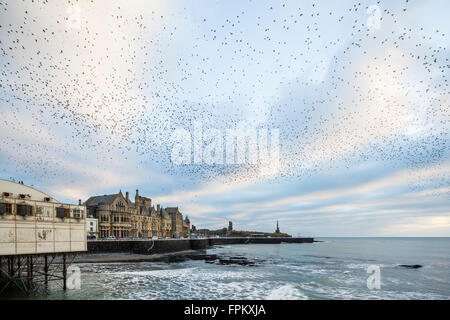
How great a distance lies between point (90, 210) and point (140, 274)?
5536 centimetres

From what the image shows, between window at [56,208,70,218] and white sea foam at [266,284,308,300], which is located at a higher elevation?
window at [56,208,70,218]

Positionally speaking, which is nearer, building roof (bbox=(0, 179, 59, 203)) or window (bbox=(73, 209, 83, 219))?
building roof (bbox=(0, 179, 59, 203))

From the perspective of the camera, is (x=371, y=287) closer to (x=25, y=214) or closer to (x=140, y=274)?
(x=140, y=274)

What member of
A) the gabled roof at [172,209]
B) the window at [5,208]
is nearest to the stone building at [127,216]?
the gabled roof at [172,209]

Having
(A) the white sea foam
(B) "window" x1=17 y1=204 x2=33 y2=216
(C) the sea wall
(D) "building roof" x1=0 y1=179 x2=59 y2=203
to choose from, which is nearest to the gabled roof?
(C) the sea wall

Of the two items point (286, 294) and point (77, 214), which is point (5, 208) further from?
point (286, 294)

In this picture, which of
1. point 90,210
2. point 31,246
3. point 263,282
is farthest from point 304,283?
point 90,210

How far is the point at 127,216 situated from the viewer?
97.2 m

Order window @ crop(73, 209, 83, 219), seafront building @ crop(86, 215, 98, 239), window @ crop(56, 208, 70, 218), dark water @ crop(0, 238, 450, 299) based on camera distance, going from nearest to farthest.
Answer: window @ crop(56, 208, 70, 218) < dark water @ crop(0, 238, 450, 299) < window @ crop(73, 209, 83, 219) < seafront building @ crop(86, 215, 98, 239)

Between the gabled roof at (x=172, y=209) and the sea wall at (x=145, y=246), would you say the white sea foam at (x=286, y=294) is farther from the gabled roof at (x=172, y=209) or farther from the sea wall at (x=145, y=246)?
the gabled roof at (x=172, y=209)

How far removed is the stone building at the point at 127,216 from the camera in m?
89.4

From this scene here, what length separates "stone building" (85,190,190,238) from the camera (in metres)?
89.4

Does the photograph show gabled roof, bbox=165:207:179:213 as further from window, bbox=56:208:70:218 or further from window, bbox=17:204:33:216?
window, bbox=17:204:33:216

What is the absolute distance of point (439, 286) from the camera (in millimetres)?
39125
